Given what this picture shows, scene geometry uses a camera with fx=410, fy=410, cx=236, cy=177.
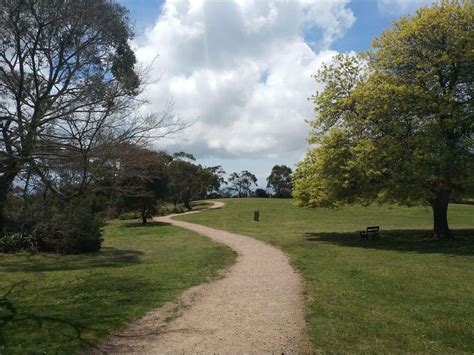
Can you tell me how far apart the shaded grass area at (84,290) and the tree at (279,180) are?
6650 cm

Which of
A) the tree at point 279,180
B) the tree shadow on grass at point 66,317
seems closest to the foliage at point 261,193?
the tree at point 279,180

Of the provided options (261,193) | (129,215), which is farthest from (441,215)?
(261,193)

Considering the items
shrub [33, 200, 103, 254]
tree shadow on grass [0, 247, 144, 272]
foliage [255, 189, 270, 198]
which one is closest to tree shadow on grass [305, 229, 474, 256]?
tree shadow on grass [0, 247, 144, 272]

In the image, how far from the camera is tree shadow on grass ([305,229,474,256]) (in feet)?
53.9

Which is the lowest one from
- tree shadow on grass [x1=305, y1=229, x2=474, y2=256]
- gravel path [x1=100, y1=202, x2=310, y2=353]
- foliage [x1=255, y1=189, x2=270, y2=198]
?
gravel path [x1=100, y1=202, x2=310, y2=353]

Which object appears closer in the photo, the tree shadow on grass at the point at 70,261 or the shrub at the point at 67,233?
the tree shadow on grass at the point at 70,261

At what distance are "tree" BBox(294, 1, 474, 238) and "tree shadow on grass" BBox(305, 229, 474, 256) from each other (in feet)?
3.98

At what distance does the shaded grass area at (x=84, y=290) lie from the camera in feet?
19.4

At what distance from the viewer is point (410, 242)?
19266 millimetres

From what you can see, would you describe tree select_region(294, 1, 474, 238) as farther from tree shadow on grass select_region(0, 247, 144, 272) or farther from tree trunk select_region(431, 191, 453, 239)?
tree shadow on grass select_region(0, 247, 144, 272)

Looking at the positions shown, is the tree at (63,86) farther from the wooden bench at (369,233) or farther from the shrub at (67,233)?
the wooden bench at (369,233)

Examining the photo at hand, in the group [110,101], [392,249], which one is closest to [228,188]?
[392,249]

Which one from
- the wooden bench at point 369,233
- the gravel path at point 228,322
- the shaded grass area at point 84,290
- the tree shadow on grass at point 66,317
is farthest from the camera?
the wooden bench at point 369,233

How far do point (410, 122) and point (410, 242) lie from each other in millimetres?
5636
